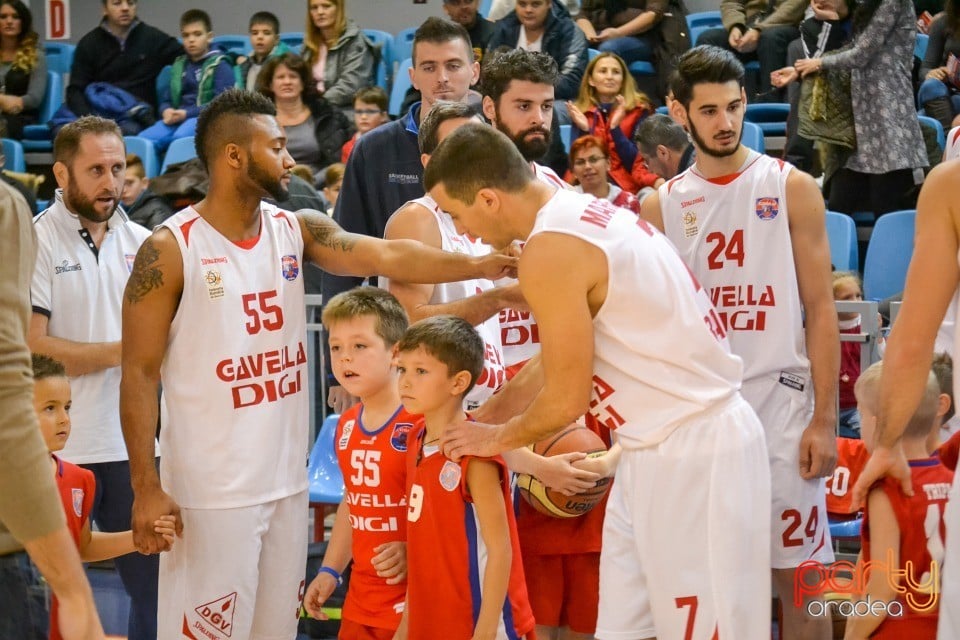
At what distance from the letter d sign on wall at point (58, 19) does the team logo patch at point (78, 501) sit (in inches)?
350

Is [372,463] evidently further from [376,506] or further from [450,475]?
[450,475]

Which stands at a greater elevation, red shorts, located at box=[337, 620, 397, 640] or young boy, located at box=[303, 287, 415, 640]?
young boy, located at box=[303, 287, 415, 640]

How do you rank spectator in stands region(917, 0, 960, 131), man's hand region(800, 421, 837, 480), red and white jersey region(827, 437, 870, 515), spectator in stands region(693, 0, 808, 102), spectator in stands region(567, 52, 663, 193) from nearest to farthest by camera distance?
man's hand region(800, 421, 837, 480), red and white jersey region(827, 437, 870, 515), spectator in stands region(567, 52, 663, 193), spectator in stands region(917, 0, 960, 131), spectator in stands region(693, 0, 808, 102)

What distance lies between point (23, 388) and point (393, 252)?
6.05 feet

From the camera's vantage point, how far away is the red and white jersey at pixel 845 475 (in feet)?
17.3

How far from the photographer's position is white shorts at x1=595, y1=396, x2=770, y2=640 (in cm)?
330

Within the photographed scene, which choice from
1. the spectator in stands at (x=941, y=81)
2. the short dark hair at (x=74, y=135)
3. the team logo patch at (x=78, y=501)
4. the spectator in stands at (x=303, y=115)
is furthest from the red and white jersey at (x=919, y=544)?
the spectator in stands at (x=303, y=115)

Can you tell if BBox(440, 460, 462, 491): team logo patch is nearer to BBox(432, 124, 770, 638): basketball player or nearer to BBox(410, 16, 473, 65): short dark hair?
BBox(432, 124, 770, 638): basketball player

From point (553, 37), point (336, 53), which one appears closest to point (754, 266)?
point (553, 37)

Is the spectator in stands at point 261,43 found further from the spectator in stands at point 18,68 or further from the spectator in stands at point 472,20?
the spectator in stands at point 18,68

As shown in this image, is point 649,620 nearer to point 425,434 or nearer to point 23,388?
point 425,434

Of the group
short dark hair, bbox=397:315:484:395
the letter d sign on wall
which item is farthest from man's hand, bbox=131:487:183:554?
the letter d sign on wall

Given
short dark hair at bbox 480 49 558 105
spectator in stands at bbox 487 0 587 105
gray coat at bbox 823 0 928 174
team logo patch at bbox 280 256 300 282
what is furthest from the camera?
spectator in stands at bbox 487 0 587 105

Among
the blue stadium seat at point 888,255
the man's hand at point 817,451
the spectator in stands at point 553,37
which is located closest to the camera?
the man's hand at point 817,451
